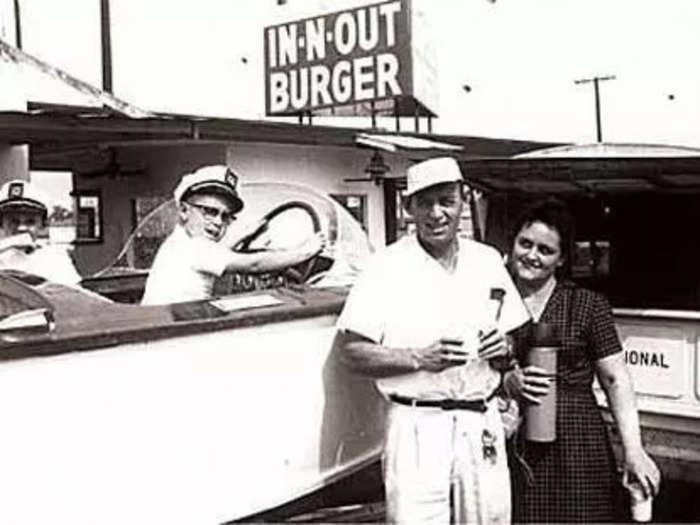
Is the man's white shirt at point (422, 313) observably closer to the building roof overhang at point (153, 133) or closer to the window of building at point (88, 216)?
the building roof overhang at point (153, 133)

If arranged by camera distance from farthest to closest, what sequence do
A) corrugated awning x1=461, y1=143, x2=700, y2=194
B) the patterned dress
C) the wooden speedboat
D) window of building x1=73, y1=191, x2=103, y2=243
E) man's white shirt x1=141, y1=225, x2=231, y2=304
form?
window of building x1=73, y1=191, x2=103, y2=243
corrugated awning x1=461, y1=143, x2=700, y2=194
man's white shirt x1=141, y1=225, x2=231, y2=304
the patterned dress
the wooden speedboat

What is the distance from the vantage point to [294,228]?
561cm

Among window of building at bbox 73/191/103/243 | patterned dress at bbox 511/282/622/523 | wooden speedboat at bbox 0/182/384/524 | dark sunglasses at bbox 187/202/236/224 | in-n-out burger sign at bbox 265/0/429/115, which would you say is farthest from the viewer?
in-n-out burger sign at bbox 265/0/429/115

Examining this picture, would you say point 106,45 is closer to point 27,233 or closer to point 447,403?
point 27,233

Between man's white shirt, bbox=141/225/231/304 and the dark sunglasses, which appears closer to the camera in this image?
man's white shirt, bbox=141/225/231/304

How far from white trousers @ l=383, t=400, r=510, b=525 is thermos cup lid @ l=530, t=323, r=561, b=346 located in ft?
0.91

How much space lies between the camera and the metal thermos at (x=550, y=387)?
3551 millimetres

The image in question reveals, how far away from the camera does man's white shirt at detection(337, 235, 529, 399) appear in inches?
136

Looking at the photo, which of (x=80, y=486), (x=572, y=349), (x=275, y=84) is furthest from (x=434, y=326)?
(x=275, y=84)

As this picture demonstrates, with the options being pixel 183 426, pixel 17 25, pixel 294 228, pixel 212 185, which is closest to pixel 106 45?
pixel 17 25

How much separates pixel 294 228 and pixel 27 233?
1283 mm

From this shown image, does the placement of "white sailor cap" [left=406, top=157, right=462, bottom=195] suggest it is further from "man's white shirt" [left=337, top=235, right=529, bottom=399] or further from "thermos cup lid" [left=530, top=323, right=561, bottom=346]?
"thermos cup lid" [left=530, top=323, right=561, bottom=346]

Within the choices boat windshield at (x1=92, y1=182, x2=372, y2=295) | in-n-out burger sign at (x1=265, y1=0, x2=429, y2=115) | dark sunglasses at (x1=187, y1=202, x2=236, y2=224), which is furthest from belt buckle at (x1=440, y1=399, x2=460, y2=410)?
in-n-out burger sign at (x1=265, y1=0, x2=429, y2=115)

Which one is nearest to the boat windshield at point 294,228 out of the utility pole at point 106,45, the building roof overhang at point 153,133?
the building roof overhang at point 153,133
